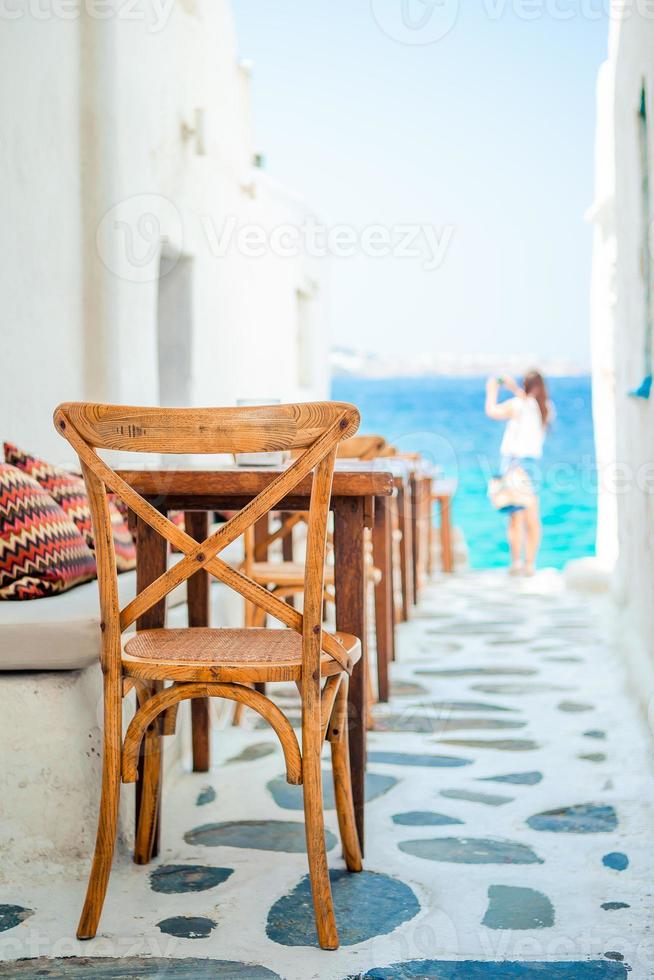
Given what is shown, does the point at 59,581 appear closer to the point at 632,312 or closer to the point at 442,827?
the point at 442,827

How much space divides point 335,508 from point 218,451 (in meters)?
0.61

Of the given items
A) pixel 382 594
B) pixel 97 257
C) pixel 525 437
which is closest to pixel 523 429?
pixel 525 437

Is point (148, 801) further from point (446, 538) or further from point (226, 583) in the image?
point (446, 538)

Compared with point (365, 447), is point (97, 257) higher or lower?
higher

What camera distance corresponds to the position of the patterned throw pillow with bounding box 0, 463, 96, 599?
299cm

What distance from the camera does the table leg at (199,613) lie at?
334 centimetres

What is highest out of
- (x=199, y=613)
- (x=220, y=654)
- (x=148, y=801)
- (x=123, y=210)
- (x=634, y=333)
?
(x=123, y=210)

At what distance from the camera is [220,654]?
2254mm

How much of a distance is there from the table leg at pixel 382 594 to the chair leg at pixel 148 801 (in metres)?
1.86

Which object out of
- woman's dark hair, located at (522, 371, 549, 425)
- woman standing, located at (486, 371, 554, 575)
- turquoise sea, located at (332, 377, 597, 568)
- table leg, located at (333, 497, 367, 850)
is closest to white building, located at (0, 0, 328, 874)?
table leg, located at (333, 497, 367, 850)

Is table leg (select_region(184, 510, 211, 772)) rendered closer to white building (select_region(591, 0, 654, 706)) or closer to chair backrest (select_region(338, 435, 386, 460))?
white building (select_region(591, 0, 654, 706))

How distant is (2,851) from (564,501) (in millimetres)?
30446

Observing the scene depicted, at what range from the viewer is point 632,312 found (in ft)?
16.1

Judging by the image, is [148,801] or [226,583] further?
[148,801]
